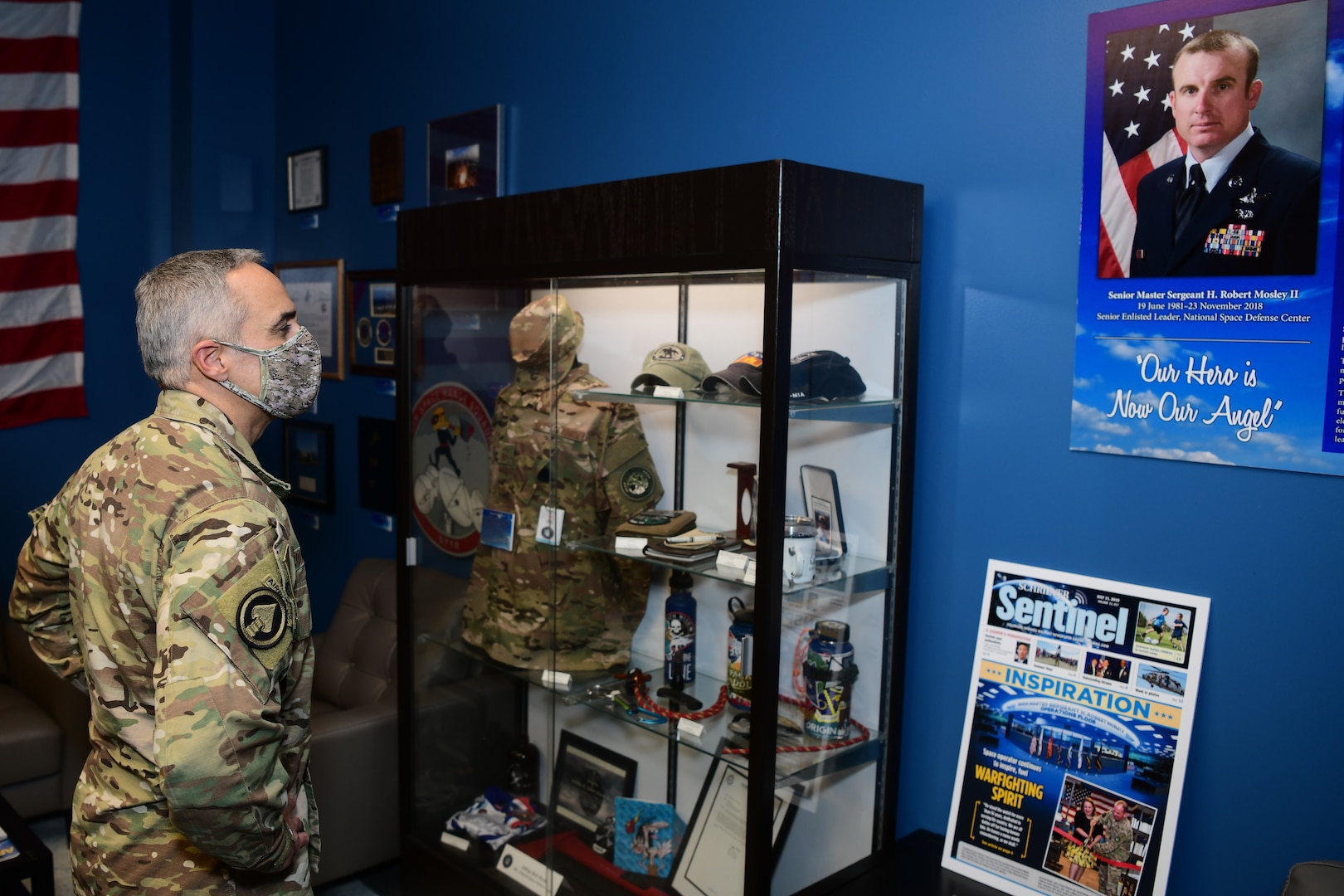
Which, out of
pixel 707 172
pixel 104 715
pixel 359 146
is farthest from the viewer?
pixel 359 146

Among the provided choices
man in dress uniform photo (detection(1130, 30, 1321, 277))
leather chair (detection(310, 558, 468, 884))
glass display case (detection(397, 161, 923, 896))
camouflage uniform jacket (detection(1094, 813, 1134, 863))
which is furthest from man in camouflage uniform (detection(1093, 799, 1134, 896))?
leather chair (detection(310, 558, 468, 884))

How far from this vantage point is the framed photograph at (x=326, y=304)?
402 cm

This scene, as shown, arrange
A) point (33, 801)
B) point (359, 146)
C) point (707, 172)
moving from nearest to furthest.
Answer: point (707, 172)
point (33, 801)
point (359, 146)

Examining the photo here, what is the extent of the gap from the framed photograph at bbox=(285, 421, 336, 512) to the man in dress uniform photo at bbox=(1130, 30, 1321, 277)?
10.8 feet

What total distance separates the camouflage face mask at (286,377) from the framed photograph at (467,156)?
4.95 feet

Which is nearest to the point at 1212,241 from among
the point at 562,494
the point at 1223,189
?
the point at 1223,189

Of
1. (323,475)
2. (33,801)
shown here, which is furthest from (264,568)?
(323,475)

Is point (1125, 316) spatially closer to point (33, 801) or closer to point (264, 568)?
point (264, 568)

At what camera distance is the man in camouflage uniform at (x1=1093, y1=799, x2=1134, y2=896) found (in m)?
1.82

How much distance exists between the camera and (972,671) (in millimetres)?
2090

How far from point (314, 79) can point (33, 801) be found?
113 inches

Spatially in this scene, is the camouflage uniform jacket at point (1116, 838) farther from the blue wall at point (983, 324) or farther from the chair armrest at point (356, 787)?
the chair armrest at point (356, 787)

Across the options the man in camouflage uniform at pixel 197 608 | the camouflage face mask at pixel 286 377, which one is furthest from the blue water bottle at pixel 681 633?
the camouflage face mask at pixel 286 377

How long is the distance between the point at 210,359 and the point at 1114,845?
69.8 inches
